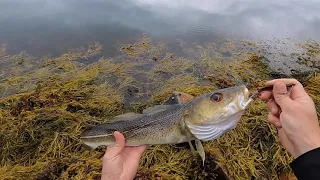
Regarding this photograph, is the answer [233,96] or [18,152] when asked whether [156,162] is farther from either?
[233,96]

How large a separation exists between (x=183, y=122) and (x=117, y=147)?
70 cm

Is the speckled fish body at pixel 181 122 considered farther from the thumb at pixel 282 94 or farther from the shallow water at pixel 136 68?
the shallow water at pixel 136 68

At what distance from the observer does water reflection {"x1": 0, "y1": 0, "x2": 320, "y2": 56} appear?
9.90 metres

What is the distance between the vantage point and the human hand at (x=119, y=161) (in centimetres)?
279

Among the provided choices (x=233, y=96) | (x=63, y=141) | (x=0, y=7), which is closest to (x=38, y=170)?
(x=63, y=141)

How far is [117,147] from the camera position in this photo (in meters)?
2.79

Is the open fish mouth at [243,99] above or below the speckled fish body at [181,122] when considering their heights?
above

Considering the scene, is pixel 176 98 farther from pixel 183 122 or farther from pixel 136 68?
pixel 136 68

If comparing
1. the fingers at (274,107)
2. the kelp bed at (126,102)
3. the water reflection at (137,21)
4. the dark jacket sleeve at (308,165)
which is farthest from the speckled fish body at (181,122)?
the water reflection at (137,21)

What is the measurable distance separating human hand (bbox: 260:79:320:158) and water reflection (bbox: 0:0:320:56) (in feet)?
24.5

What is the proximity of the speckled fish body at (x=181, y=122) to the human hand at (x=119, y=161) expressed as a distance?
9cm

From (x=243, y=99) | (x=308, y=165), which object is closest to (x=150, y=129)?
(x=243, y=99)

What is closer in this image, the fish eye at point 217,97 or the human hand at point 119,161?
the fish eye at point 217,97

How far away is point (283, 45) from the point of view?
10.0m
